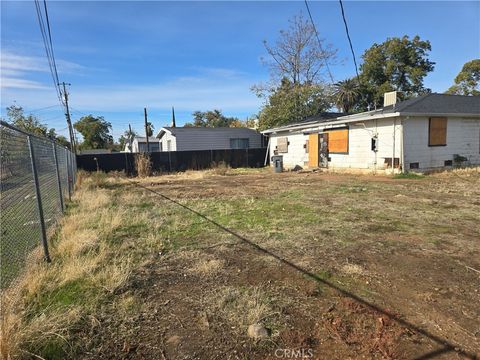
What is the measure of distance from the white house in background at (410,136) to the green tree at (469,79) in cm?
2008

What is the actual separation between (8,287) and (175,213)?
13.3 feet

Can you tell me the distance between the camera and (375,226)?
5574 millimetres

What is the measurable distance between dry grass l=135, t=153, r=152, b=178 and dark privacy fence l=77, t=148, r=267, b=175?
876 mm

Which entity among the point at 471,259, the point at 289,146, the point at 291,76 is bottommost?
the point at 471,259

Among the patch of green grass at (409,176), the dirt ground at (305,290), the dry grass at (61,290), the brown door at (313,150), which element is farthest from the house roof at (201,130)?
the dry grass at (61,290)

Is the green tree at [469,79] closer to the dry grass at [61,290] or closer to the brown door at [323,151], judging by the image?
the brown door at [323,151]

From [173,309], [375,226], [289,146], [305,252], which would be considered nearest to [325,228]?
[375,226]

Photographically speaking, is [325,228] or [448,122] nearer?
[325,228]

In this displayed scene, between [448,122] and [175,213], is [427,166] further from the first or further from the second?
[175,213]

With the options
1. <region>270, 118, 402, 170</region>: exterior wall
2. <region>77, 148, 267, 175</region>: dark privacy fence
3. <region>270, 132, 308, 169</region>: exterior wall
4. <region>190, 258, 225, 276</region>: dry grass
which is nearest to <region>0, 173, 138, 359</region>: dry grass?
<region>190, 258, 225, 276</region>: dry grass

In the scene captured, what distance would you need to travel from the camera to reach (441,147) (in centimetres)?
1363

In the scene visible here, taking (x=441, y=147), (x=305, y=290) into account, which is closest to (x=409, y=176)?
(x=441, y=147)

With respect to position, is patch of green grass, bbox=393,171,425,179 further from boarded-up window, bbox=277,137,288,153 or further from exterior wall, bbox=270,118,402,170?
boarded-up window, bbox=277,137,288,153

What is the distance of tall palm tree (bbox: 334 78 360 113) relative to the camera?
99.0 ft
